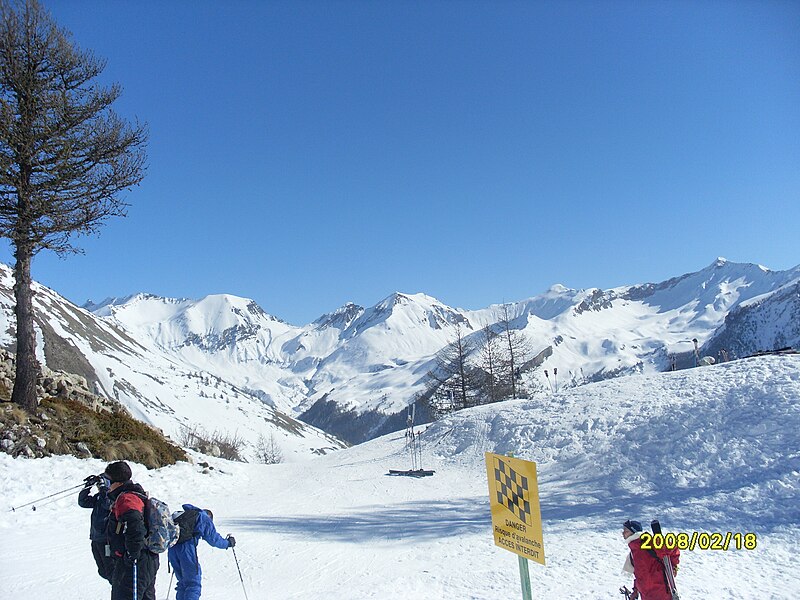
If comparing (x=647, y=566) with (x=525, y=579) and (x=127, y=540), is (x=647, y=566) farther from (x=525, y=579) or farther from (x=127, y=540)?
(x=127, y=540)

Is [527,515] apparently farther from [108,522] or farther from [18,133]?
[18,133]

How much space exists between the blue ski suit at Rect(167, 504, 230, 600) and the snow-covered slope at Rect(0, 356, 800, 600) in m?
1.54

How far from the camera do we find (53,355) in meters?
129

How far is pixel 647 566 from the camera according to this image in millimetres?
6137

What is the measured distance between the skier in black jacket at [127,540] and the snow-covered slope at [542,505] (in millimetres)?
2375

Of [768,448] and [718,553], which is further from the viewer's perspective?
[768,448]

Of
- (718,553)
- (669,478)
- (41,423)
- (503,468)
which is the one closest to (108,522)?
(503,468)

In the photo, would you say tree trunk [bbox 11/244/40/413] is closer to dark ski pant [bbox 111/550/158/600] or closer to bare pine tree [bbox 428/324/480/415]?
dark ski pant [bbox 111/550/158/600]

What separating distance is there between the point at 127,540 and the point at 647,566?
6126 mm

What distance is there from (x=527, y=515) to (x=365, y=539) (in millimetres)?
7596

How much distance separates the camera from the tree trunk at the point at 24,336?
15.5 metres

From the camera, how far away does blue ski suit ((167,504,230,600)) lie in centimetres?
660

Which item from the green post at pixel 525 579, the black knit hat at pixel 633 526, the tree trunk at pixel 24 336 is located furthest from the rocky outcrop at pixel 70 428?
the black knit hat at pixel 633 526
